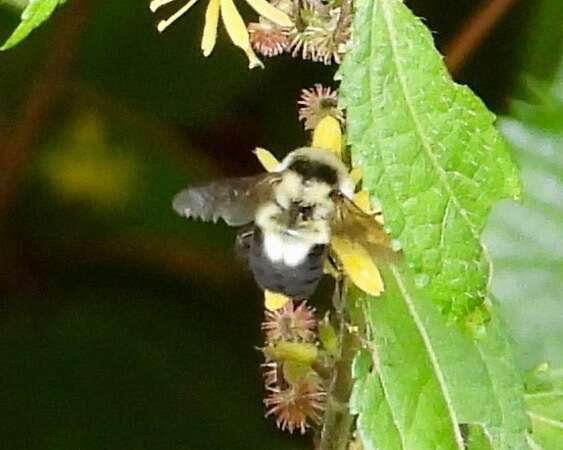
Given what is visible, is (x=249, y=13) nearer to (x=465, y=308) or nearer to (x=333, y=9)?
(x=333, y=9)

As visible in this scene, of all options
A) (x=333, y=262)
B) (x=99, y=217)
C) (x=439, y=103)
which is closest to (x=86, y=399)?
(x=99, y=217)

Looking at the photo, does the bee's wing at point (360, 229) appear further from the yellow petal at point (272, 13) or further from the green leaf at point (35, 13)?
the green leaf at point (35, 13)

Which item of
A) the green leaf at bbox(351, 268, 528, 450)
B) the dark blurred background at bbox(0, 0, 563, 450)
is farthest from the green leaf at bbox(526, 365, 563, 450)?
the dark blurred background at bbox(0, 0, 563, 450)

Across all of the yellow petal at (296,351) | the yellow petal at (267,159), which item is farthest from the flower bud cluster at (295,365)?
the yellow petal at (267,159)

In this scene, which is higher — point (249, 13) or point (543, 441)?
point (249, 13)

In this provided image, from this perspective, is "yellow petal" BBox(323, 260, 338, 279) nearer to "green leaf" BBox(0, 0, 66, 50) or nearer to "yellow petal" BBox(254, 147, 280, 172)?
"yellow petal" BBox(254, 147, 280, 172)

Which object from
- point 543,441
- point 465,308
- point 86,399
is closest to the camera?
point 465,308
